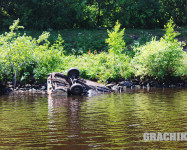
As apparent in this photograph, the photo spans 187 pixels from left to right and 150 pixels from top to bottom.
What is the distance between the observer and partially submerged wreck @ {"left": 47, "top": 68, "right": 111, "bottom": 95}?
18453 mm

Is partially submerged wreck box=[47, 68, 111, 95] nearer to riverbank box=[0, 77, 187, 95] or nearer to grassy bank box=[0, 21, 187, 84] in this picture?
riverbank box=[0, 77, 187, 95]

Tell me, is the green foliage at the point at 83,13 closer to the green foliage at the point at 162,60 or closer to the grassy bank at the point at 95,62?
the grassy bank at the point at 95,62

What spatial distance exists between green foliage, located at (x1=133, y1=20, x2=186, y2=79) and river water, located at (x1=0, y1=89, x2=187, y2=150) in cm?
862

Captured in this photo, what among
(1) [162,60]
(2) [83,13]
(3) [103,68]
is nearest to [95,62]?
(3) [103,68]

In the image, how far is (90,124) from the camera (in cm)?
962

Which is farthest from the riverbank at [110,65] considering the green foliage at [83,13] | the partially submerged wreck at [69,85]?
the green foliage at [83,13]

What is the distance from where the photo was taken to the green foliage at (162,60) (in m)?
22.3

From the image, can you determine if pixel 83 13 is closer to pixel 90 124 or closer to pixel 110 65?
pixel 110 65

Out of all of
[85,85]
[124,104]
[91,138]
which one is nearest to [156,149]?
[91,138]

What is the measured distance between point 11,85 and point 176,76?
11674 mm

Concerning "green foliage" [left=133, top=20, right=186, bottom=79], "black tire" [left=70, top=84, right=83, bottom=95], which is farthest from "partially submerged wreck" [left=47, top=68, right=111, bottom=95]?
"green foliage" [left=133, top=20, right=186, bottom=79]

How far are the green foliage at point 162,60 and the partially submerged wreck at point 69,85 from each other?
4.37m

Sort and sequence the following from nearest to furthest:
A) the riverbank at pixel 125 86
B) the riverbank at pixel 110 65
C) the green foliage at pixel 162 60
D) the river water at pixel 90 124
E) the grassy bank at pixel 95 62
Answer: the river water at pixel 90 124 < the riverbank at pixel 125 86 < the grassy bank at pixel 95 62 < the riverbank at pixel 110 65 < the green foliage at pixel 162 60

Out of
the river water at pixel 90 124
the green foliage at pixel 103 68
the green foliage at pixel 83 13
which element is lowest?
the river water at pixel 90 124
